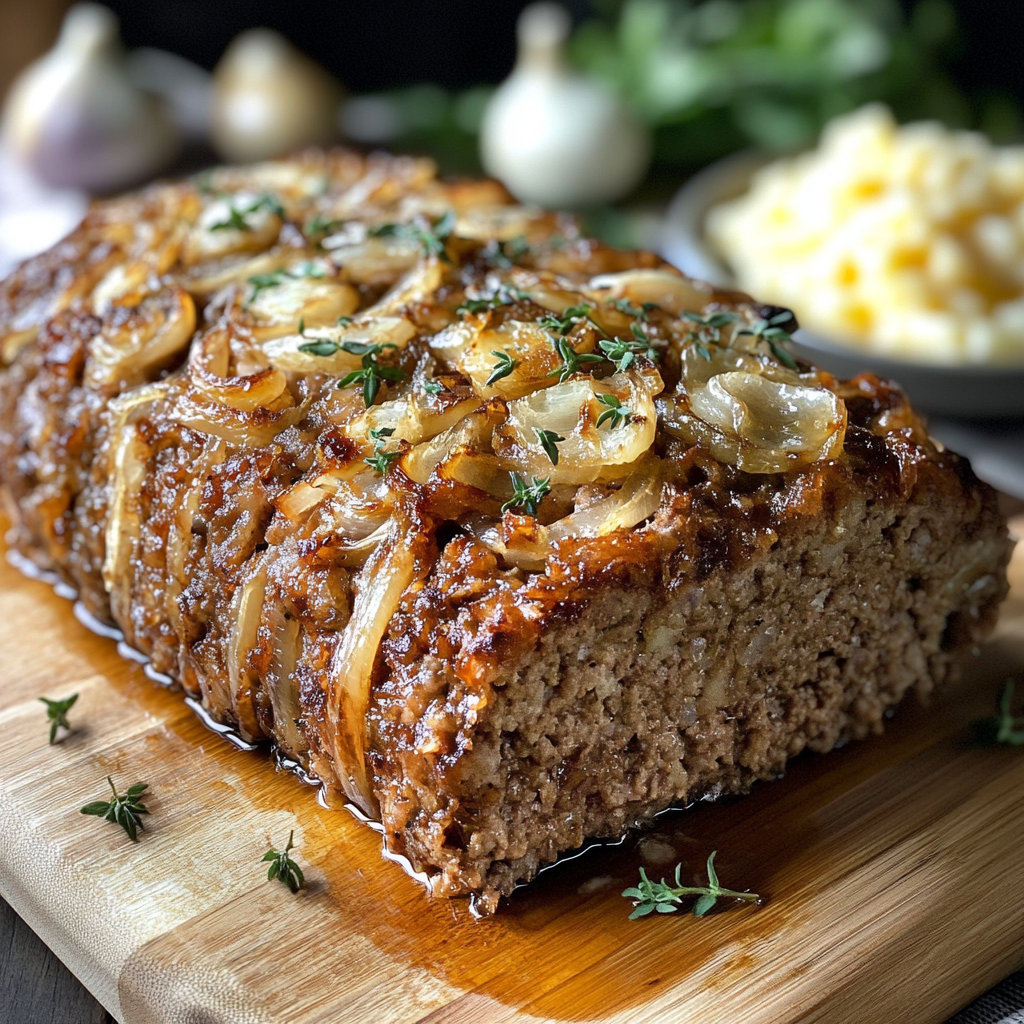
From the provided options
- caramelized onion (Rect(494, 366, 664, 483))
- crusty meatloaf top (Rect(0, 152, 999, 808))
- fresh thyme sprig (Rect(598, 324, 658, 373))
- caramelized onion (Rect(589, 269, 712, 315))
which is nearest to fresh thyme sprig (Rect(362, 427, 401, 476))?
A: crusty meatloaf top (Rect(0, 152, 999, 808))

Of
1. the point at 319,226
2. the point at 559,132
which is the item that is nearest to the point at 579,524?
the point at 319,226

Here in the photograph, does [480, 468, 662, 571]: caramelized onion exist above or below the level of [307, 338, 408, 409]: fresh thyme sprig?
below

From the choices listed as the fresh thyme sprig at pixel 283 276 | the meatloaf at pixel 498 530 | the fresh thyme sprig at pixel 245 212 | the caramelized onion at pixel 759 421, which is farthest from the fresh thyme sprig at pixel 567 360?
the fresh thyme sprig at pixel 245 212

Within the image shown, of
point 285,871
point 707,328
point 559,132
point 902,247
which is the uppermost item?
point 707,328

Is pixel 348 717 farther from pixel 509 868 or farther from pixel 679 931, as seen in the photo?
pixel 679 931

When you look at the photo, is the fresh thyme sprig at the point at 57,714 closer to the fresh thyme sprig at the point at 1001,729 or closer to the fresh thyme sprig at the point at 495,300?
the fresh thyme sprig at the point at 495,300

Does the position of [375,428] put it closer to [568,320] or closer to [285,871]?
[568,320]

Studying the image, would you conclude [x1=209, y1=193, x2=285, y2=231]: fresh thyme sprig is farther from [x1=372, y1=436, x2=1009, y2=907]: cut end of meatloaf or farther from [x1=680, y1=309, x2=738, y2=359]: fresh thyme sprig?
[x1=372, y1=436, x2=1009, y2=907]: cut end of meatloaf
